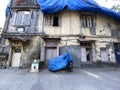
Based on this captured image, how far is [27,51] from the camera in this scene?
35.1ft

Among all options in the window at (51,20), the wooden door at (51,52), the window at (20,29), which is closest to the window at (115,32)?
the window at (51,20)

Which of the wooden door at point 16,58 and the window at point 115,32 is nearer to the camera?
the wooden door at point 16,58

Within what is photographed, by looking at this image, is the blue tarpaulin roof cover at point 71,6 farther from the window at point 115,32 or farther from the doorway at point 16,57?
the doorway at point 16,57

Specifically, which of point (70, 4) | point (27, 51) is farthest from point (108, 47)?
point (27, 51)

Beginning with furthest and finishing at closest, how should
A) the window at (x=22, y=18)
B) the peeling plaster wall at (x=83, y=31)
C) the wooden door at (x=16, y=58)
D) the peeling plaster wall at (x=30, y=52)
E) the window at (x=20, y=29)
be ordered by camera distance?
the window at (x=22, y=18)
the window at (x=20, y=29)
the peeling plaster wall at (x=83, y=31)
the wooden door at (x=16, y=58)
the peeling plaster wall at (x=30, y=52)

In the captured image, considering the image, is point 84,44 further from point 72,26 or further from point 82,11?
point 82,11

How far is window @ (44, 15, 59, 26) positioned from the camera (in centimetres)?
1169

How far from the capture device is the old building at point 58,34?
35.3ft

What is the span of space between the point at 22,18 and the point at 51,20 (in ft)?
8.54

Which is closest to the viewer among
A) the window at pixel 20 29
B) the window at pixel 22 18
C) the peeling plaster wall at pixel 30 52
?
the peeling plaster wall at pixel 30 52

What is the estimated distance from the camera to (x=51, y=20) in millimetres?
11805

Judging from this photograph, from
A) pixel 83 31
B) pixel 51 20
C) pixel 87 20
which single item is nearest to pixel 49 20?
pixel 51 20

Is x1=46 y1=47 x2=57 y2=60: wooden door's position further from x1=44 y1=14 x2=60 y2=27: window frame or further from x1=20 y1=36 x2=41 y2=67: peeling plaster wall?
x1=44 y1=14 x2=60 y2=27: window frame

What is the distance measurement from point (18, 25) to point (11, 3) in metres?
2.43
